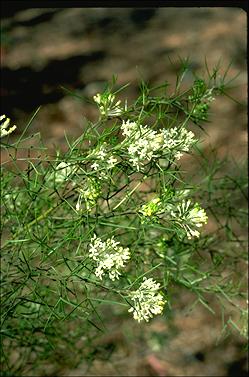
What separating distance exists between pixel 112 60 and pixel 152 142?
2680 mm

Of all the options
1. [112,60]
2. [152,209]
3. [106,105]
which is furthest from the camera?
[112,60]

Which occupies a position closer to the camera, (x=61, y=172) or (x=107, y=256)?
(x=107, y=256)

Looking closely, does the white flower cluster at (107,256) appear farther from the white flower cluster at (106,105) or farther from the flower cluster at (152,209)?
the white flower cluster at (106,105)

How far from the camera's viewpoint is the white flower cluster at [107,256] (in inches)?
47.2

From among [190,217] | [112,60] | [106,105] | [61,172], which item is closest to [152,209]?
[190,217]

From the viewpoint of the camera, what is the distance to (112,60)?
3859mm

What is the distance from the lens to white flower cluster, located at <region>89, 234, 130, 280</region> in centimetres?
120

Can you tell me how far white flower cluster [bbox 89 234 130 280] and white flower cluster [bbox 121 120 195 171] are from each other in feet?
0.40

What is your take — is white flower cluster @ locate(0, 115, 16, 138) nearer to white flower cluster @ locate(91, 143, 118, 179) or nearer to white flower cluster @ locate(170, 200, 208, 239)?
white flower cluster @ locate(91, 143, 118, 179)

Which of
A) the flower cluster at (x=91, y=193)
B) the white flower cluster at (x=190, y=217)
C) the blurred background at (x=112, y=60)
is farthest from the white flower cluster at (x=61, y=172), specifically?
the blurred background at (x=112, y=60)

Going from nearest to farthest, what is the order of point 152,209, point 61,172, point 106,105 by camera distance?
1. point 152,209
2. point 106,105
3. point 61,172

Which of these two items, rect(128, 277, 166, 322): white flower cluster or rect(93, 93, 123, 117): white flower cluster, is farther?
rect(93, 93, 123, 117): white flower cluster

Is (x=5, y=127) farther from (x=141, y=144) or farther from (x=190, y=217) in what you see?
(x=190, y=217)

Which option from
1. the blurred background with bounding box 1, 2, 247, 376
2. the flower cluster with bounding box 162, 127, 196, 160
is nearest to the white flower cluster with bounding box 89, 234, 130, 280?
the flower cluster with bounding box 162, 127, 196, 160
